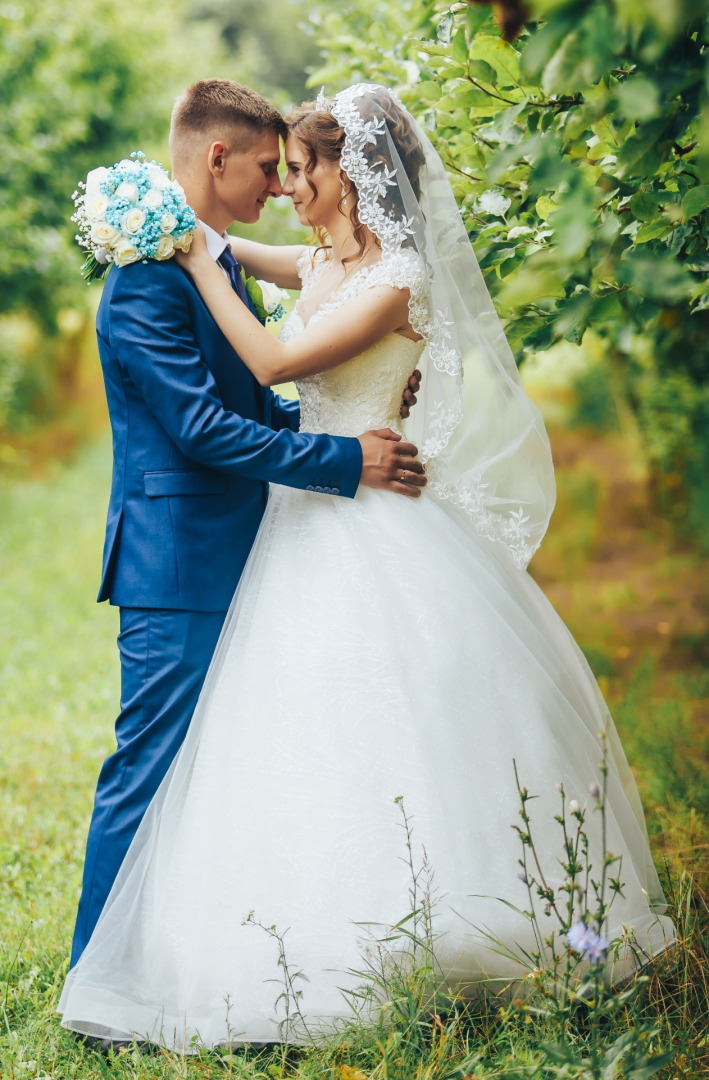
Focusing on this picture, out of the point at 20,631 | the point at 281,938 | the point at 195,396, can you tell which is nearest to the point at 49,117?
the point at 20,631

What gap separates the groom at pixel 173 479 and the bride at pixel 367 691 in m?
0.08

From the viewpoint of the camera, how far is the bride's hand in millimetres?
2779

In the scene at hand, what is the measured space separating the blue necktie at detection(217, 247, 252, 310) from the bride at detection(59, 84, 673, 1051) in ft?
0.60

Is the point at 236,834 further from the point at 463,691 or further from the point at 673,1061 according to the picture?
the point at 673,1061

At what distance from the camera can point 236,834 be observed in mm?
2596

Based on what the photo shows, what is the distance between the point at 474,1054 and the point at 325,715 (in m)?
0.92

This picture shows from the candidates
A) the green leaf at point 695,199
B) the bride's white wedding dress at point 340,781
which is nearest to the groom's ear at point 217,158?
the bride's white wedding dress at point 340,781

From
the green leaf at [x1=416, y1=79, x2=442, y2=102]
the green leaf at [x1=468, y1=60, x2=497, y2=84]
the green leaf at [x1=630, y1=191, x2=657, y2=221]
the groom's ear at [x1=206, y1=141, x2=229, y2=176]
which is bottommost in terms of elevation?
the green leaf at [x1=630, y1=191, x2=657, y2=221]

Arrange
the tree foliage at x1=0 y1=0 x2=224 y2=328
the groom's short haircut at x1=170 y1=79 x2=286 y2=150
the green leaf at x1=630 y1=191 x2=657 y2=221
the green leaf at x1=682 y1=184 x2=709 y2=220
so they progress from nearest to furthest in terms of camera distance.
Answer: the green leaf at x1=682 y1=184 x2=709 y2=220, the green leaf at x1=630 y1=191 x2=657 y2=221, the groom's short haircut at x1=170 y1=79 x2=286 y2=150, the tree foliage at x1=0 y1=0 x2=224 y2=328

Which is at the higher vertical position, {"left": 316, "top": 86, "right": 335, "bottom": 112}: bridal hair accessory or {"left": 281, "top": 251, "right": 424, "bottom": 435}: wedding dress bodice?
{"left": 316, "top": 86, "right": 335, "bottom": 112}: bridal hair accessory

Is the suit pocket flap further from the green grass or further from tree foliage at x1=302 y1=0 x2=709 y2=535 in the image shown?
the green grass

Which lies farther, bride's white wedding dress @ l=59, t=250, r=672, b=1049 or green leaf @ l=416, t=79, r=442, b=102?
green leaf @ l=416, t=79, r=442, b=102

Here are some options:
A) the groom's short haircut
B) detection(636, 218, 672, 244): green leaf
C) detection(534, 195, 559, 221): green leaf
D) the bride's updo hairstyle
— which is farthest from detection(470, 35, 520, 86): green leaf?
the groom's short haircut

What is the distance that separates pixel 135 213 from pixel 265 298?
693mm
